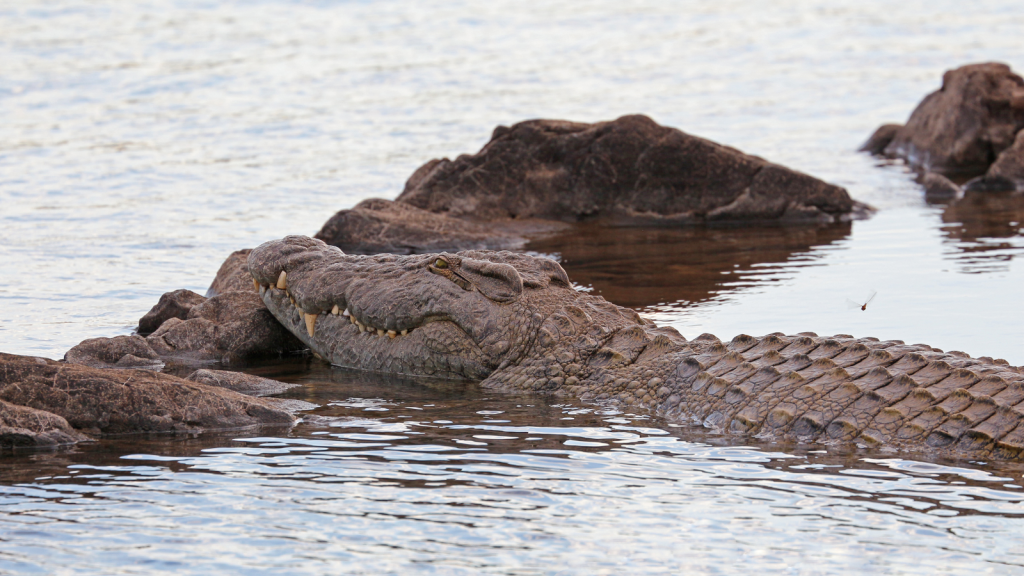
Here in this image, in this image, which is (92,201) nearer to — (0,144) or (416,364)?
(0,144)

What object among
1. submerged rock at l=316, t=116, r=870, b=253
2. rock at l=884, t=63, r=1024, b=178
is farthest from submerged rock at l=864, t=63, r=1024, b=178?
submerged rock at l=316, t=116, r=870, b=253

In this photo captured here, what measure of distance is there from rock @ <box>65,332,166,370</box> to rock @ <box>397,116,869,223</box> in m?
5.35

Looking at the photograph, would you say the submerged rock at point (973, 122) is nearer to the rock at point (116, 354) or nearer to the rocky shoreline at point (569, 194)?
the rocky shoreline at point (569, 194)

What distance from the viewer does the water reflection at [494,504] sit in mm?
3844

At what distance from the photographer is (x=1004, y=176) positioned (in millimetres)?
13500

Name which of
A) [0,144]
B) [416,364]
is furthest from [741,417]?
[0,144]

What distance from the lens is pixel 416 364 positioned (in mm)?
6539

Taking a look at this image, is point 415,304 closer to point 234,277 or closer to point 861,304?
point 234,277

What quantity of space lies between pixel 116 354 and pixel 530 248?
4.65 meters

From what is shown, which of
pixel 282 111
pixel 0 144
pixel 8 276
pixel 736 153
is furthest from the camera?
pixel 282 111

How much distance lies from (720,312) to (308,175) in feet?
26.9

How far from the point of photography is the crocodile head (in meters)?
6.31

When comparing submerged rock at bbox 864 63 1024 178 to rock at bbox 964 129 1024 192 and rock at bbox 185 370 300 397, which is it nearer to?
rock at bbox 964 129 1024 192

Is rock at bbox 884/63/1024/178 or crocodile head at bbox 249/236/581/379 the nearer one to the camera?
crocodile head at bbox 249/236/581/379
